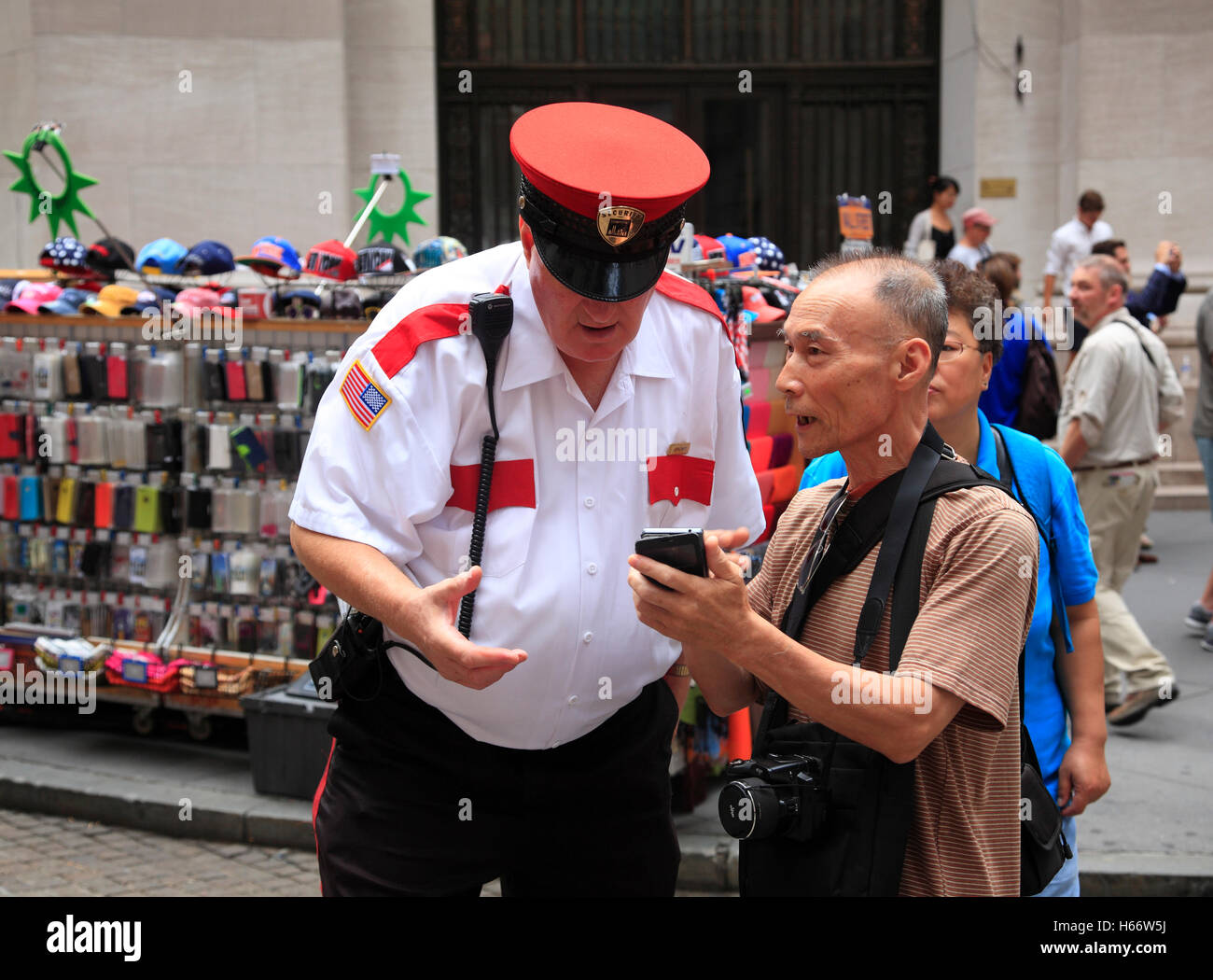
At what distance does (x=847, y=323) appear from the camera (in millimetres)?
2080

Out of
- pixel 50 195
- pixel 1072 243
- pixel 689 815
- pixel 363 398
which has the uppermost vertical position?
pixel 50 195

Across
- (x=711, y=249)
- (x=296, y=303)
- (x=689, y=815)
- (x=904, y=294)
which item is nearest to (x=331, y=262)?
(x=296, y=303)

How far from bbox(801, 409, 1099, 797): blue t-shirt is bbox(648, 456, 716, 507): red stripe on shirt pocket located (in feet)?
1.08

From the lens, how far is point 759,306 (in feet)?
20.7

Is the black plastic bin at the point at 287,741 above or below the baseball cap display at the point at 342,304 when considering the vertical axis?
below

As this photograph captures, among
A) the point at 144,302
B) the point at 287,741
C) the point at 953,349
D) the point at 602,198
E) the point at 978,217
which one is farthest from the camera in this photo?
the point at 978,217

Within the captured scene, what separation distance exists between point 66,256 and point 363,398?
4950 mm

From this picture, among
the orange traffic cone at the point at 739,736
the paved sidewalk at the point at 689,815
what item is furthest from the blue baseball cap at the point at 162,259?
the orange traffic cone at the point at 739,736

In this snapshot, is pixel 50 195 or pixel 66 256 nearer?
pixel 66 256

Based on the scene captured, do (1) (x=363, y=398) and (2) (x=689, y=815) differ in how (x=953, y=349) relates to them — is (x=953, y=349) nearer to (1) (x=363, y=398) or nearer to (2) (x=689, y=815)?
(1) (x=363, y=398)

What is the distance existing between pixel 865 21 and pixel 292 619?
372 inches

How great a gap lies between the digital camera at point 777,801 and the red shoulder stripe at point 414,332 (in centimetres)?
94

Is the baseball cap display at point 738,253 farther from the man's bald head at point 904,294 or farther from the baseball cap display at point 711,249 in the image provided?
the man's bald head at point 904,294

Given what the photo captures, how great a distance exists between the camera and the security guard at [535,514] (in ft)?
7.49
